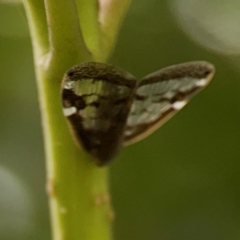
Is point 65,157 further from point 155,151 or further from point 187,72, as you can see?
point 155,151

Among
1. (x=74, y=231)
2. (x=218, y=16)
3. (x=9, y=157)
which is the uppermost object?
(x=74, y=231)

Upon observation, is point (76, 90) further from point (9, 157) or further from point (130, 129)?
point (9, 157)

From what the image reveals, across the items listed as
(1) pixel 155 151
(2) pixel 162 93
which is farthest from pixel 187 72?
(1) pixel 155 151

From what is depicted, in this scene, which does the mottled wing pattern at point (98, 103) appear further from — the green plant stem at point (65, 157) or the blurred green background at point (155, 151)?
the blurred green background at point (155, 151)

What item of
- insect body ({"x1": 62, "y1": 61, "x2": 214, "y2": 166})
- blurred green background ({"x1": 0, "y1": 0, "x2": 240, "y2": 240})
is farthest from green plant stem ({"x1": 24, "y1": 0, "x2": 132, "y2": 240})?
blurred green background ({"x1": 0, "y1": 0, "x2": 240, "y2": 240})

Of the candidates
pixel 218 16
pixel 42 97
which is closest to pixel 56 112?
pixel 42 97

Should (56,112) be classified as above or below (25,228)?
above

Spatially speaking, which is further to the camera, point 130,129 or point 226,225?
point 226,225

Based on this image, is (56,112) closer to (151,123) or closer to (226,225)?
(151,123)
